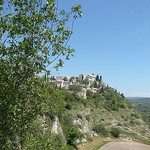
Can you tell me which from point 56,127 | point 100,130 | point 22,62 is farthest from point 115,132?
point 22,62

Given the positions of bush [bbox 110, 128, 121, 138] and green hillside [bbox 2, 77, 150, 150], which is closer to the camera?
green hillside [bbox 2, 77, 150, 150]

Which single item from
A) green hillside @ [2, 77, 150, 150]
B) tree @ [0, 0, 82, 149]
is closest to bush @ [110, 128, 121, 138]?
green hillside @ [2, 77, 150, 150]

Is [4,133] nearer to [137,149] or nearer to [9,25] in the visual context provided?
[9,25]

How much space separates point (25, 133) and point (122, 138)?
44.8 m

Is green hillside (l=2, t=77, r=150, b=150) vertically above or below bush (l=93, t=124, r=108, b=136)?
above

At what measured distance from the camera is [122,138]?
4219 cm

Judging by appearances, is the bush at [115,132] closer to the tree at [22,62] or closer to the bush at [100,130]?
the bush at [100,130]

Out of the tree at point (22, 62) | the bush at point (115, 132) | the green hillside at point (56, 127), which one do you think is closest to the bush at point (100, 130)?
the green hillside at point (56, 127)

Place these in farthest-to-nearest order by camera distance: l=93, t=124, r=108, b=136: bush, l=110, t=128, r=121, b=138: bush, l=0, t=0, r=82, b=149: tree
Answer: l=110, t=128, r=121, b=138: bush, l=93, t=124, r=108, b=136: bush, l=0, t=0, r=82, b=149: tree

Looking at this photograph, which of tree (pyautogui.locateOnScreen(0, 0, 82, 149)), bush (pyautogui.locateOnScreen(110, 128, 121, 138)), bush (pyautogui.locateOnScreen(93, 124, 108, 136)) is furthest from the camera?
bush (pyautogui.locateOnScreen(110, 128, 121, 138))

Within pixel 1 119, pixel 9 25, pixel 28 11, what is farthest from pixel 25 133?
pixel 28 11

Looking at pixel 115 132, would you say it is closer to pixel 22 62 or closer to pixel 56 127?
pixel 56 127

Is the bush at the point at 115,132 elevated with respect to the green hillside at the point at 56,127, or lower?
lower

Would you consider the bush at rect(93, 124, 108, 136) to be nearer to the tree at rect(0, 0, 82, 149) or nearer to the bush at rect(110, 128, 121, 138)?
the bush at rect(110, 128, 121, 138)
